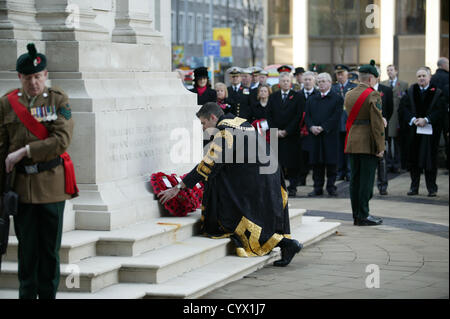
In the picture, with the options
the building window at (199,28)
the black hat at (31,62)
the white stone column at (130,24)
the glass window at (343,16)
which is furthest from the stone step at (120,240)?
the building window at (199,28)

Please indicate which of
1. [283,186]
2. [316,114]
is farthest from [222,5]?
[283,186]

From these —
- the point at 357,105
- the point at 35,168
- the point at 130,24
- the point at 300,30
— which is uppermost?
the point at 300,30

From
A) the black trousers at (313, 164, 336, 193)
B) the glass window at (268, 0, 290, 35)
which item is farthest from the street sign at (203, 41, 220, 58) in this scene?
the black trousers at (313, 164, 336, 193)

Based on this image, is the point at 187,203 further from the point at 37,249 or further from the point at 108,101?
the point at 37,249

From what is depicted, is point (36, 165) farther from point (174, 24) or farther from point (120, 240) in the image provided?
point (174, 24)

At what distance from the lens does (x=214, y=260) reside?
9070 mm

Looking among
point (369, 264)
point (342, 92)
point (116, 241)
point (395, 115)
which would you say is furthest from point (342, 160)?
point (116, 241)

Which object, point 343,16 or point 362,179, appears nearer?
point 362,179

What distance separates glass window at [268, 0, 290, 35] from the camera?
36.6m

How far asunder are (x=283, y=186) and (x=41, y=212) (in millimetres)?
3362

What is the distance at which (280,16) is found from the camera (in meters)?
36.8

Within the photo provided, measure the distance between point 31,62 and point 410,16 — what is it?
29204 mm

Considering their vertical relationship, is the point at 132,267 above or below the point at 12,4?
below
